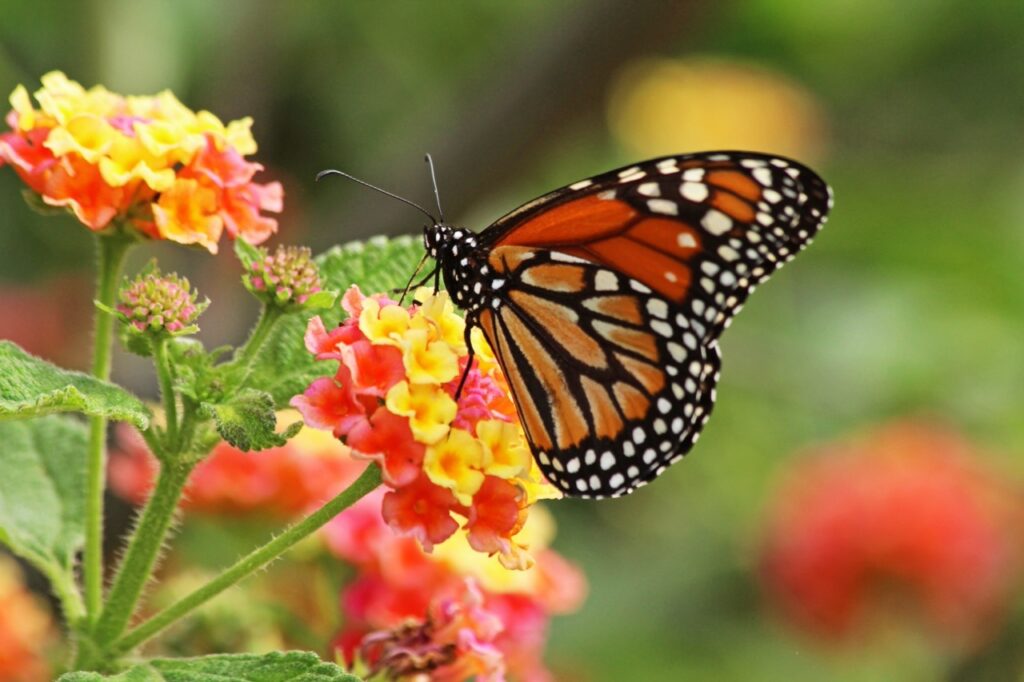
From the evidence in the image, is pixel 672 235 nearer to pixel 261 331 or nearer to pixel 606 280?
pixel 606 280

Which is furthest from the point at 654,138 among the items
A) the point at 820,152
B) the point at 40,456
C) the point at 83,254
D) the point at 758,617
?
the point at 40,456

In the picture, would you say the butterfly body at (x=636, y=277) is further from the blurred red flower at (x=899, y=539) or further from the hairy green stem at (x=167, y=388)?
the blurred red flower at (x=899, y=539)

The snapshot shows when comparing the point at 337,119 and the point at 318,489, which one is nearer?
the point at 318,489

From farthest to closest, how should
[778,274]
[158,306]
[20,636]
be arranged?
[778,274] < [20,636] < [158,306]

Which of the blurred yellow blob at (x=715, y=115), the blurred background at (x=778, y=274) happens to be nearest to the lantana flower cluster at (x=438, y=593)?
the blurred background at (x=778, y=274)

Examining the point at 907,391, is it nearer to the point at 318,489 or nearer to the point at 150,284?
the point at 318,489

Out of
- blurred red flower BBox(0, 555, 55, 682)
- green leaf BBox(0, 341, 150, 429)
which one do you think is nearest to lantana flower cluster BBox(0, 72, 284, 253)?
green leaf BBox(0, 341, 150, 429)

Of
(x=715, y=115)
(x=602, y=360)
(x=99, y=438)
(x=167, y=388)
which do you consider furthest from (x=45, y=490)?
(x=715, y=115)
